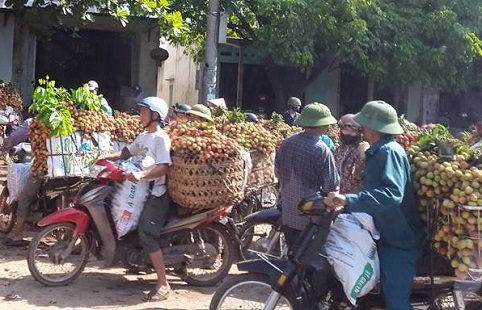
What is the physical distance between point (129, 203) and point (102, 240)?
399 millimetres

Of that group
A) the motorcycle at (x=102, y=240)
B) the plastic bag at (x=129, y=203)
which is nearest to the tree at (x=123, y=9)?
the motorcycle at (x=102, y=240)

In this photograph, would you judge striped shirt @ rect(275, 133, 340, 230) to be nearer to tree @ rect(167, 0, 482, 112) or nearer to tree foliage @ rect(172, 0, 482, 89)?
tree foliage @ rect(172, 0, 482, 89)

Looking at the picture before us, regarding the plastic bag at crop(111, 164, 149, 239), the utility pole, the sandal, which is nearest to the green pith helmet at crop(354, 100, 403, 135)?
the plastic bag at crop(111, 164, 149, 239)

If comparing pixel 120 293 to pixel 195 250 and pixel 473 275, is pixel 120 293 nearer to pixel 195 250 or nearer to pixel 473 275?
pixel 195 250

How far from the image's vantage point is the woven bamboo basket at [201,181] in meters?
6.20

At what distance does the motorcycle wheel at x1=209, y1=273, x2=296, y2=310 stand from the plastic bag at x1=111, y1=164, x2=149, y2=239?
4.93 ft

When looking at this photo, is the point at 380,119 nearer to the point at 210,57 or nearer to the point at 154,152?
the point at 154,152

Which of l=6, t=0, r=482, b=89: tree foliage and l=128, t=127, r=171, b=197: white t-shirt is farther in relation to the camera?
l=6, t=0, r=482, b=89: tree foliage

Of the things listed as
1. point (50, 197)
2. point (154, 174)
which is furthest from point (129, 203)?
point (50, 197)

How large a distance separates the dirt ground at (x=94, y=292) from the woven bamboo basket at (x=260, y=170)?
52.2 inches

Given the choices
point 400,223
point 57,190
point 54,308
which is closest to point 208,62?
point 57,190

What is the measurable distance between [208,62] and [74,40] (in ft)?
22.4

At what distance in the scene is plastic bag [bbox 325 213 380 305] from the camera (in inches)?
184

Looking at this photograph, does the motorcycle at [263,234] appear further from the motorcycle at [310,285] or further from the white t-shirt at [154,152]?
the motorcycle at [310,285]
